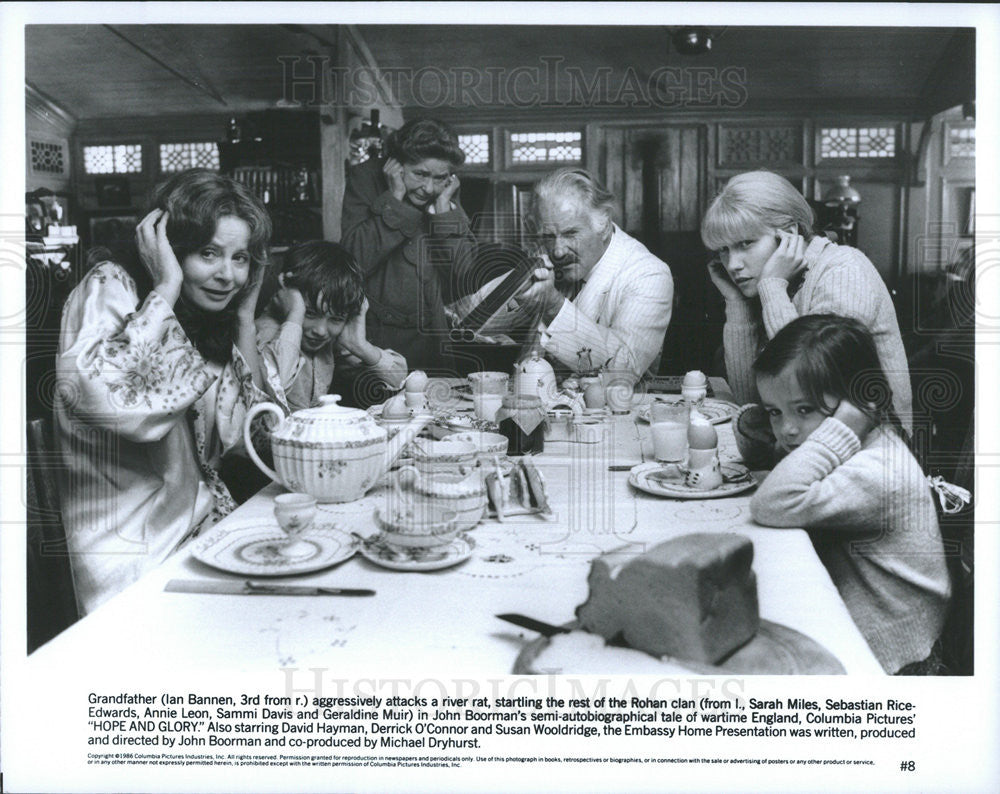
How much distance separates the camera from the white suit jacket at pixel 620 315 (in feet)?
4.95

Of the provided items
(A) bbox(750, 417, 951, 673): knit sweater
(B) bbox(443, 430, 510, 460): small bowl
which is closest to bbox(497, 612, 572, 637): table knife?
(A) bbox(750, 417, 951, 673): knit sweater

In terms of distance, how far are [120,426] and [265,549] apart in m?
0.44

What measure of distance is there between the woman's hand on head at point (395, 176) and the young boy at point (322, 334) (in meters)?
0.15

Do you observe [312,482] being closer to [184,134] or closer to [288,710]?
[288,710]

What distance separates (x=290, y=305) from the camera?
1.57 metres

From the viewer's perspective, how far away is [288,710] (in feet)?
3.64

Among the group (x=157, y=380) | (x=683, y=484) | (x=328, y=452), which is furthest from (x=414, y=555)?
(x=157, y=380)

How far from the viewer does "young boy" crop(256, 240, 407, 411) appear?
1.53 m

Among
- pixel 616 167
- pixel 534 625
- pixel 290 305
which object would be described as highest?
pixel 616 167

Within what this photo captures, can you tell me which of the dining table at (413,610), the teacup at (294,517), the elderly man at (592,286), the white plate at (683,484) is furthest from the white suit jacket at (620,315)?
the teacup at (294,517)

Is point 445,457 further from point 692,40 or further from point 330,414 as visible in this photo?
point 692,40

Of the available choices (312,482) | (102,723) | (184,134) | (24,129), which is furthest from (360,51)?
(102,723)

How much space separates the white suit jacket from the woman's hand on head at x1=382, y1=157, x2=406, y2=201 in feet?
1.28

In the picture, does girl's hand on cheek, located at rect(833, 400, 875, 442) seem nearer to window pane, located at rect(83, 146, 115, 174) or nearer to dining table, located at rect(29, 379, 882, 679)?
dining table, located at rect(29, 379, 882, 679)
